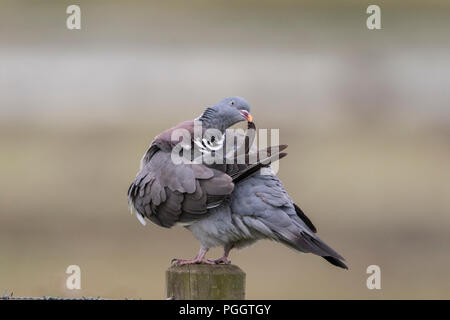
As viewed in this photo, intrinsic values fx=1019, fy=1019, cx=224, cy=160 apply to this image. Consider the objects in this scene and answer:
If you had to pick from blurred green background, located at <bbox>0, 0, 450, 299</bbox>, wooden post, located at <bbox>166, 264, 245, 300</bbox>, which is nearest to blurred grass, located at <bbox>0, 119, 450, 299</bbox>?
blurred green background, located at <bbox>0, 0, 450, 299</bbox>

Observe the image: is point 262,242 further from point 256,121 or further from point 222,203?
point 222,203

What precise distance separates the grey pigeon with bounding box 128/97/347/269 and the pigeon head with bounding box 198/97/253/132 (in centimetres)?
23

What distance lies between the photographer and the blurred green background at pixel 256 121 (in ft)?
40.1

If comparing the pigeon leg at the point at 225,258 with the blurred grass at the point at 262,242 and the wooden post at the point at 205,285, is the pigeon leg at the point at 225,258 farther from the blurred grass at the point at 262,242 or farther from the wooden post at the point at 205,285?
the blurred grass at the point at 262,242

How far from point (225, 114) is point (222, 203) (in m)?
0.79

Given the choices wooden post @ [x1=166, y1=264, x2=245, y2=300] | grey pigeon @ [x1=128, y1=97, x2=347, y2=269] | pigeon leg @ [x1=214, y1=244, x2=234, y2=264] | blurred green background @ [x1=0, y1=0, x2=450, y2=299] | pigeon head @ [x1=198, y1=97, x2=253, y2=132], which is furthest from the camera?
blurred green background @ [x1=0, y1=0, x2=450, y2=299]

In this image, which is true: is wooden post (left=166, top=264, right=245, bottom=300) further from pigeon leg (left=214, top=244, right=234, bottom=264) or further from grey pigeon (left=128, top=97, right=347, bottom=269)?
pigeon leg (left=214, top=244, right=234, bottom=264)

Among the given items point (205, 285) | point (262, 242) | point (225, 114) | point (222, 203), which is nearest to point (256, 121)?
point (262, 242)

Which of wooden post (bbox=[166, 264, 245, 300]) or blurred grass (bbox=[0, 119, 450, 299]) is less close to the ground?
blurred grass (bbox=[0, 119, 450, 299])

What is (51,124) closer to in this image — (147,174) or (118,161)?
(118,161)

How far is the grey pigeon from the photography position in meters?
6.86

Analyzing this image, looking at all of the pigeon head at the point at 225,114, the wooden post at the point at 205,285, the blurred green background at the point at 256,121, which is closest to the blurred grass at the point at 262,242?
the blurred green background at the point at 256,121

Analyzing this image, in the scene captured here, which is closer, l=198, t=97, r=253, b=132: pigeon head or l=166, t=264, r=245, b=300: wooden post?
l=166, t=264, r=245, b=300: wooden post
